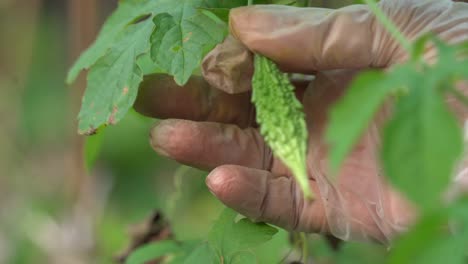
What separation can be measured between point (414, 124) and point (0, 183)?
14.0 ft

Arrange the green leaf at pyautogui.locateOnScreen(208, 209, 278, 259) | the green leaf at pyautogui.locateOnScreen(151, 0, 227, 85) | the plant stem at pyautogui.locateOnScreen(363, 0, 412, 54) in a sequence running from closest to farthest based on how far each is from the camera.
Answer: the plant stem at pyautogui.locateOnScreen(363, 0, 412, 54), the green leaf at pyautogui.locateOnScreen(151, 0, 227, 85), the green leaf at pyautogui.locateOnScreen(208, 209, 278, 259)

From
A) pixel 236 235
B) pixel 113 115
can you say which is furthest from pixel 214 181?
pixel 113 115

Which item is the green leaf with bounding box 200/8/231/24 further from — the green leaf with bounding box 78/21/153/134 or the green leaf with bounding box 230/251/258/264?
the green leaf with bounding box 230/251/258/264

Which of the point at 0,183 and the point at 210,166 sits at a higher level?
the point at 210,166

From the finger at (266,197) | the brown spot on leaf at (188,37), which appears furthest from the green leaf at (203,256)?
the brown spot on leaf at (188,37)

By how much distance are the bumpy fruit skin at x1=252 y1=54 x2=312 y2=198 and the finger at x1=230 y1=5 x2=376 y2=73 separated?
0.38 feet

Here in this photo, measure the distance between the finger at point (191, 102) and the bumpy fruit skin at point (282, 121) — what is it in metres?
0.37

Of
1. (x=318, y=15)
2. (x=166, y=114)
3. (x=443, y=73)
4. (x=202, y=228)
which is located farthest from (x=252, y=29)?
(x=202, y=228)

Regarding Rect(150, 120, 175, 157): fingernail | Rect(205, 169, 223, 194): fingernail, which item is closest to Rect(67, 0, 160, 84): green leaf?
Rect(150, 120, 175, 157): fingernail

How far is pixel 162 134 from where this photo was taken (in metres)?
1.59

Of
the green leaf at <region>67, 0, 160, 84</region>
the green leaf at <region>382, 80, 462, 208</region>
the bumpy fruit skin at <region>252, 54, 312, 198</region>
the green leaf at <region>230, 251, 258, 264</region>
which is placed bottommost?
the green leaf at <region>230, 251, 258, 264</region>

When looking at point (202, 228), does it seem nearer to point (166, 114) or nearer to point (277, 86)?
point (166, 114)

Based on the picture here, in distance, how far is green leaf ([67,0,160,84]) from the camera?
150 centimetres

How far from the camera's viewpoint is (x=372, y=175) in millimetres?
A: 1578
